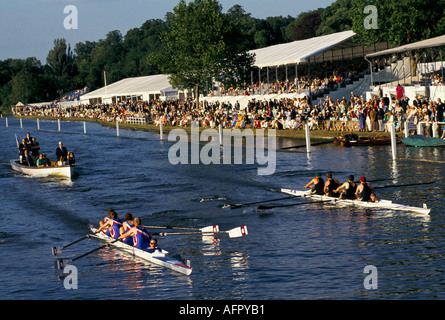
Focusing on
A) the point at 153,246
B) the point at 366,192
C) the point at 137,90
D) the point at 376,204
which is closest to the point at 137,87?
the point at 137,90

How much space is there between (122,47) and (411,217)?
544 feet

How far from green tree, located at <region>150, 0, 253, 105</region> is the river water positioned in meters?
28.8

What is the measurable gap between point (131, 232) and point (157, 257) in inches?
64.4

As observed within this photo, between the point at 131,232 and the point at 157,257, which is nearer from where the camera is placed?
the point at 157,257

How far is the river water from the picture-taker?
17016 millimetres

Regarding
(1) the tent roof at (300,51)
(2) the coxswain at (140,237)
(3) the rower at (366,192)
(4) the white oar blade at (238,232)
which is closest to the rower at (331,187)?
(3) the rower at (366,192)

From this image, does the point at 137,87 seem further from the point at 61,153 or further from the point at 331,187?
the point at 331,187

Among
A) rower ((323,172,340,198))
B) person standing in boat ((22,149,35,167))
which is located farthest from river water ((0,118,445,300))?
person standing in boat ((22,149,35,167))

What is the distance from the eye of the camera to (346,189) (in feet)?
84.9

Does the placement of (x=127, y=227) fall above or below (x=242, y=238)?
above

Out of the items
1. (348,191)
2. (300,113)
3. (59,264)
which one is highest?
(300,113)

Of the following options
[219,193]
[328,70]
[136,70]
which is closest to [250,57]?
[328,70]

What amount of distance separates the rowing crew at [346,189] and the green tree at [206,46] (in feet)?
137
